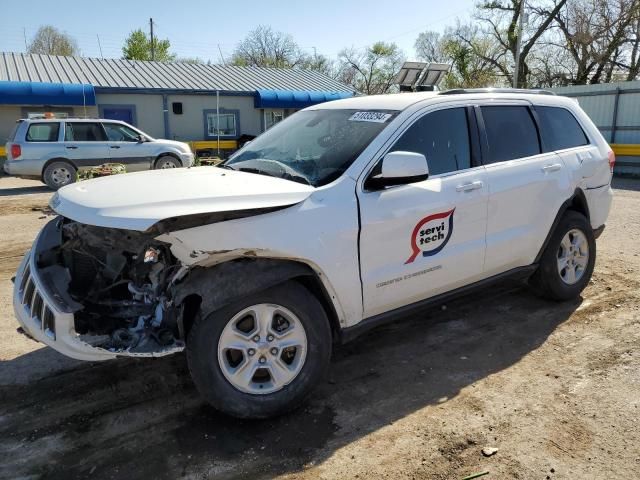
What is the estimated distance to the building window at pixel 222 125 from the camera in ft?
80.4

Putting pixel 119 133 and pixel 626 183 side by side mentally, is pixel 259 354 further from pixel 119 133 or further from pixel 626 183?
pixel 626 183

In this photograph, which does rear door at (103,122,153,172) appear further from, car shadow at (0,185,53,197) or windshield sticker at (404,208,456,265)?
windshield sticker at (404,208,456,265)

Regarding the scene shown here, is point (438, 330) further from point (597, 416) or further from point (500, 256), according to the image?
point (597, 416)

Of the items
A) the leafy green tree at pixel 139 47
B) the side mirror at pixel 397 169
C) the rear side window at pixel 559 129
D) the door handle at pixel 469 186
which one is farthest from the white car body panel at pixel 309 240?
the leafy green tree at pixel 139 47

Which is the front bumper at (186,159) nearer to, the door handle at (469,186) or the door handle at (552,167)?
the door handle at (552,167)

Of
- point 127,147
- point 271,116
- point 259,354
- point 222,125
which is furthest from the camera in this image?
point 271,116

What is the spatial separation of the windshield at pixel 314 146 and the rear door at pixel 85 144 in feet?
37.9

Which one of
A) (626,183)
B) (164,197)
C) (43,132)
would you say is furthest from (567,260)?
(43,132)

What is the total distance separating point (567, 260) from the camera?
16.0 ft

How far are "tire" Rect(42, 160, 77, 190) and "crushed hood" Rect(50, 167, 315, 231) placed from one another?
469 inches

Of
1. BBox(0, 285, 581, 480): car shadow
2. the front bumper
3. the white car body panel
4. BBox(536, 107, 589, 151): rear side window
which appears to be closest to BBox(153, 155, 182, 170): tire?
the front bumper

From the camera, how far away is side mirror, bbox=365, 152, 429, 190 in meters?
3.28

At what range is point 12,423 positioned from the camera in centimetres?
317

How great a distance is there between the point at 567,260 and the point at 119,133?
13.3 metres
